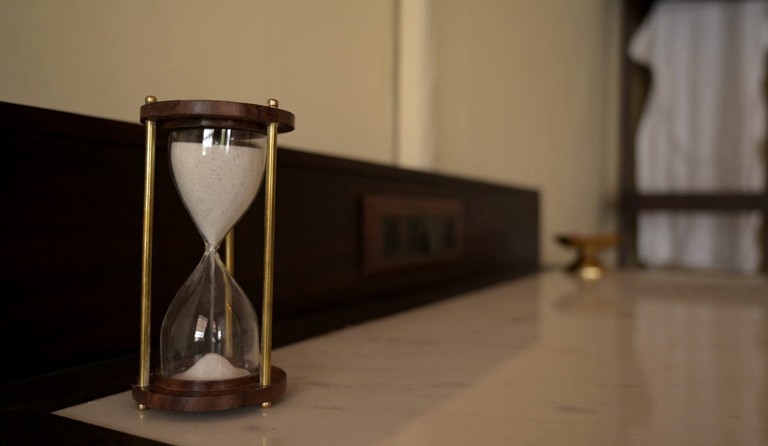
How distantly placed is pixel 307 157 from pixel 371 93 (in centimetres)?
43

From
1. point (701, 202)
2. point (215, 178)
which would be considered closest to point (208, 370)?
point (215, 178)

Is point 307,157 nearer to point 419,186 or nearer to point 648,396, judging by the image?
point 419,186

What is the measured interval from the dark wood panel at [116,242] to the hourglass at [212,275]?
0.11 metres

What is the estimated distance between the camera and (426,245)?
4.03 ft

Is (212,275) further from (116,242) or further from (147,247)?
(116,242)

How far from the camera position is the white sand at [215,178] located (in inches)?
20.0

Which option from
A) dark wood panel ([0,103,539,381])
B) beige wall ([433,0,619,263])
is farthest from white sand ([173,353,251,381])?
beige wall ([433,0,619,263])

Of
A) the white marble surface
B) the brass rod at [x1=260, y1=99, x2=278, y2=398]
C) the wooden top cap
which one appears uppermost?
the wooden top cap

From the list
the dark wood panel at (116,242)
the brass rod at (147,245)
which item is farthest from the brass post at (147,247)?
the dark wood panel at (116,242)

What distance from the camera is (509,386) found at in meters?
0.62

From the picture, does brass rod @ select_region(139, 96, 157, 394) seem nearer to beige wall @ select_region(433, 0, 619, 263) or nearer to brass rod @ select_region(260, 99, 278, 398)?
brass rod @ select_region(260, 99, 278, 398)

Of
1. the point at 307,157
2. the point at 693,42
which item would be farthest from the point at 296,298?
the point at 693,42

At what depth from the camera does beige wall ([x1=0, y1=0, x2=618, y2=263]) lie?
0.72 m

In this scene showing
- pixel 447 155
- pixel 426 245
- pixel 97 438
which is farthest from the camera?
pixel 447 155
